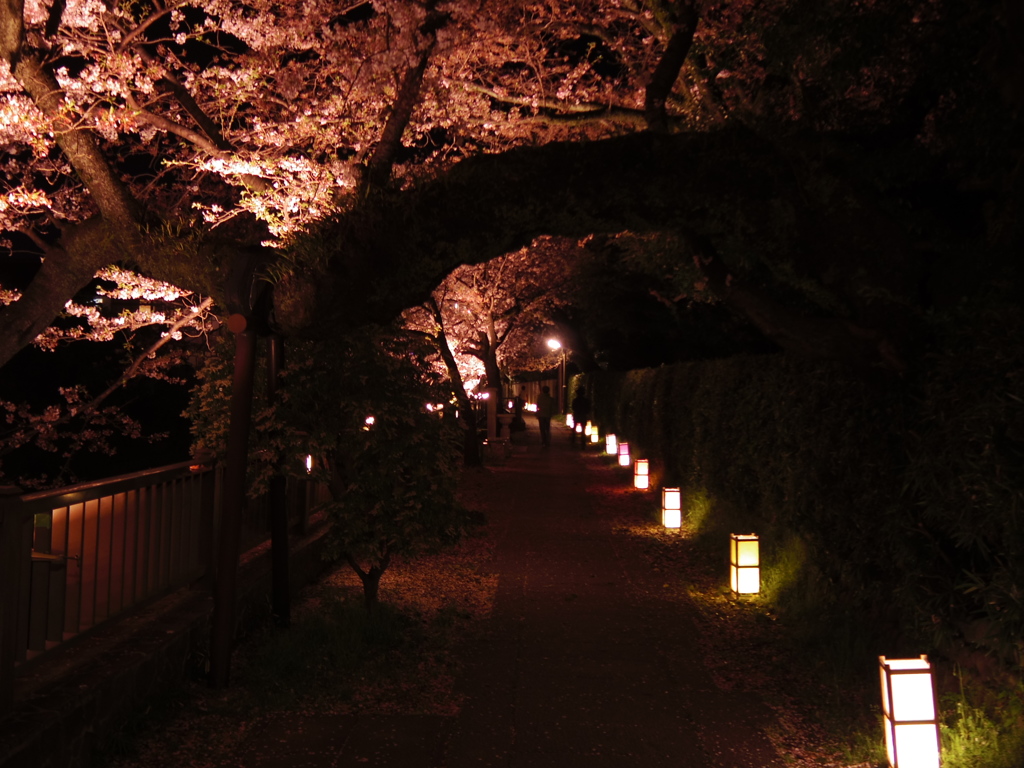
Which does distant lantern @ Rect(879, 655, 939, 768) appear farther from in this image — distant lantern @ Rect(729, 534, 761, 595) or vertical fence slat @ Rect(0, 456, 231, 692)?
vertical fence slat @ Rect(0, 456, 231, 692)

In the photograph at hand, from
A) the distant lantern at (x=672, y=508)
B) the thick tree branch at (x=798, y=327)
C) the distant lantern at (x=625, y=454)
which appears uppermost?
the thick tree branch at (x=798, y=327)

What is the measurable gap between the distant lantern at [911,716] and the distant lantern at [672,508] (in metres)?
8.07

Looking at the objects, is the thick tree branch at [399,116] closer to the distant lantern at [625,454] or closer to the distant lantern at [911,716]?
the distant lantern at [911,716]

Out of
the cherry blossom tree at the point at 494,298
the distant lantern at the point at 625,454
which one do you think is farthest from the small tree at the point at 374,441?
the distant lantern at the point at 625,454

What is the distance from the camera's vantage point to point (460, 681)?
589 centimetres

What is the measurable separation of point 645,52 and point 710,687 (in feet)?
30.0

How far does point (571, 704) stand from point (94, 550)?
9.68 feet

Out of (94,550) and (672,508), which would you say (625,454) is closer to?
(672,508)

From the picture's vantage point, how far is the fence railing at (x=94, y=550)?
4.00 meters

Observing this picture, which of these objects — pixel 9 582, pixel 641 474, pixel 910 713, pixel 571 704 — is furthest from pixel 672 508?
pixel 9 582

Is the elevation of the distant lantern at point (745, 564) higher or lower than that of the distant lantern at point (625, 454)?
lower

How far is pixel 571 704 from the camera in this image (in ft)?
17.8

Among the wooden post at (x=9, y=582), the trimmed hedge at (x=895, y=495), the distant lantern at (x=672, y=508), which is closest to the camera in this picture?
the wooden post at (x=9, y=582)

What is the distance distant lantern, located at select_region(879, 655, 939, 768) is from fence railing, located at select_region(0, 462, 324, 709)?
163 inches
